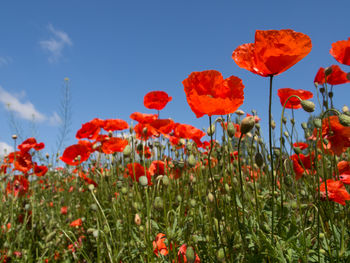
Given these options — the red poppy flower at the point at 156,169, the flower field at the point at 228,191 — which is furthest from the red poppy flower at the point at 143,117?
the red poppy flower at the point at 156,169

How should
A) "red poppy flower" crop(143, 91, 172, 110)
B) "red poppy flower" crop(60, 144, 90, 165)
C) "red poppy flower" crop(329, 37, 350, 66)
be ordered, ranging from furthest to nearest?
"red poppy flower" crop(60, 144, 90, 165), "red poppy flower" crop(143, 91, 172, 110), "red poppy flower" crop(329, 37, 350, 66)

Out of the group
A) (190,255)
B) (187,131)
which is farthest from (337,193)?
(187,131)

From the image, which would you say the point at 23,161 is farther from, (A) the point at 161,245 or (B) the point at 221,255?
(B) the point at 221,255

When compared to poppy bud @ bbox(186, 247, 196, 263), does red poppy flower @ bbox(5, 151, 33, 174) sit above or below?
above

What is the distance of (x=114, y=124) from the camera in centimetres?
275

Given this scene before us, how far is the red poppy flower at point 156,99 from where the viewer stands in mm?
2121

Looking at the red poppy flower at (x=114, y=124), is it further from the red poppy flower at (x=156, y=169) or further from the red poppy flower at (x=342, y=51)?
the red poppy flower at (x=342, y=51)

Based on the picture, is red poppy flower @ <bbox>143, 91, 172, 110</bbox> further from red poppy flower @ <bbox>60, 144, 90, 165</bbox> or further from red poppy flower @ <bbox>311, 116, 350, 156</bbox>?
red poppy flower @ <bbox>311, 116, 350, 156</bbox>

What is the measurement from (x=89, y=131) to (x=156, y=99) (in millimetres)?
1060

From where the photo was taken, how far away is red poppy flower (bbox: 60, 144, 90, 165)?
106 inches

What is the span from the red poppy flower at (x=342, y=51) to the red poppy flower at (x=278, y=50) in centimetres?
53

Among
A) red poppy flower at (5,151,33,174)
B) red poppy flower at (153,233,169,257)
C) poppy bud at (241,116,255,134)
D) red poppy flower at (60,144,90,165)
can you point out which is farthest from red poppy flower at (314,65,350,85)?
red poppy flower at (5,151,33,174)

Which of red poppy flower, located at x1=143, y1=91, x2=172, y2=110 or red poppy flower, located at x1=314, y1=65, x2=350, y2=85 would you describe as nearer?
red poppy flower, located at x1=314, y1=65, x2=350, y2=85

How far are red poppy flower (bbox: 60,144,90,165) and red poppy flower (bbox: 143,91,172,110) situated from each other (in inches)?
41.4
